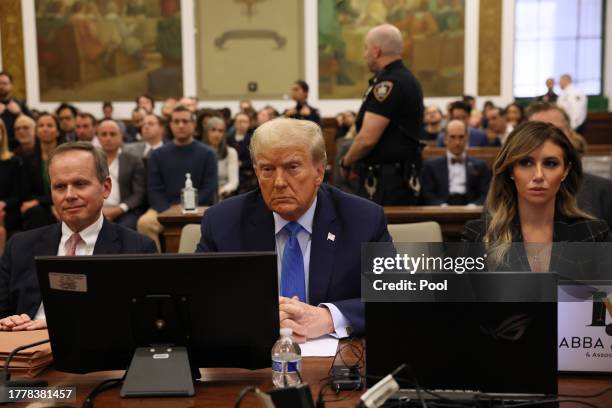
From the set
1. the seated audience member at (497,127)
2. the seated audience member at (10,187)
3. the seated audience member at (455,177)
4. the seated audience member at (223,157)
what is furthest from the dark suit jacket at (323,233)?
the seated audience member at (497,127)

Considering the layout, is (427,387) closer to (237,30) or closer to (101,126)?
(101,126)

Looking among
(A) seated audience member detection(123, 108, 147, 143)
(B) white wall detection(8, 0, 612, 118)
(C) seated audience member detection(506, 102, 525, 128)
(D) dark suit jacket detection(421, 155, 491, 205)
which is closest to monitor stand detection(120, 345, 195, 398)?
(D) dark suit jacket detection(421, 155, 491, 205)

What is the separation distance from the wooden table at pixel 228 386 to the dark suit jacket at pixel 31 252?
32.8 inches

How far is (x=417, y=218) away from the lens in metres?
4.86

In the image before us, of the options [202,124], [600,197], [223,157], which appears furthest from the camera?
[202,124]

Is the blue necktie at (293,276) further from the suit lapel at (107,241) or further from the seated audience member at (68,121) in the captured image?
the seated audience member at (68,121)

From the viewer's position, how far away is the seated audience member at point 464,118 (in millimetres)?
10207

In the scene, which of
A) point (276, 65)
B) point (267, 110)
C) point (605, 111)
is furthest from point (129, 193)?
point (605, 111)

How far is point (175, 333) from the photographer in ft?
6.37

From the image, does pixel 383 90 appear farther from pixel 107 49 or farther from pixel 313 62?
pixel 107 49

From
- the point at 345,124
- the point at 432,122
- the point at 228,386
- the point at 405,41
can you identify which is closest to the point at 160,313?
the point at 228,386

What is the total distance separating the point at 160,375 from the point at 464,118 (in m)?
8.75

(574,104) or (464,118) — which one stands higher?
(574,104)

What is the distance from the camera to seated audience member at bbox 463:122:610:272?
9.93 feet
